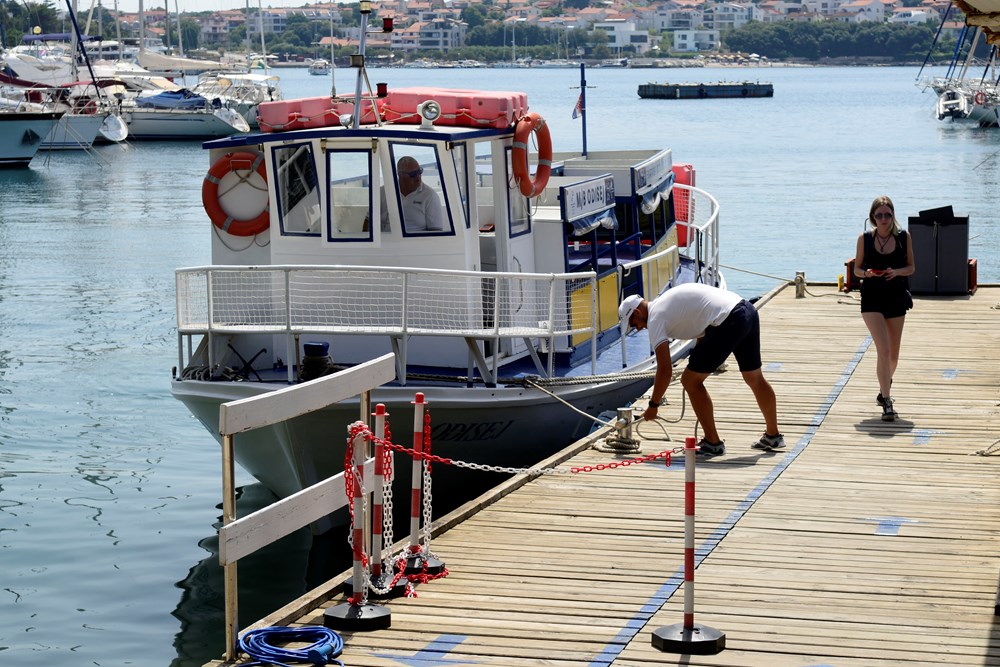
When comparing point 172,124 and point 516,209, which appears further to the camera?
point 172,124

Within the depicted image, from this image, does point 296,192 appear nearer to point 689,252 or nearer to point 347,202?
Answer: point 347,202

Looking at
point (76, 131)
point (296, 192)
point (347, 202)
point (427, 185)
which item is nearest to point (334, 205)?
point (347, 202)

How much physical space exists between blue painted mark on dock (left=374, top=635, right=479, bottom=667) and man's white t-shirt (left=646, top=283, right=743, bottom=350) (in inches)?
136

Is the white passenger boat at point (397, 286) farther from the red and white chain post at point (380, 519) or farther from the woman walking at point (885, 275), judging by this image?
the red and white chain post at point (380, 519)

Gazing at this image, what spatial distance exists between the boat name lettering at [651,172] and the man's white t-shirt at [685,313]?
5517mm

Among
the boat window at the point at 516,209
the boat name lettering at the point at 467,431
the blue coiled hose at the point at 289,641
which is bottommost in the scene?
Answer: the boat name lettering at the point at 467,431

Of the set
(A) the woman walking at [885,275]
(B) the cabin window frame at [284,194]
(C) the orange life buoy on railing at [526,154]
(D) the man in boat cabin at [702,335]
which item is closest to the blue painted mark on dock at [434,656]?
(D) the man in boat cabin at [702,335]

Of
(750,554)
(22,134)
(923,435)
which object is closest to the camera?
(750,554)

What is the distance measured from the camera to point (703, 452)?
11.2 meters

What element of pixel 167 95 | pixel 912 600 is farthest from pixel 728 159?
pixel 912 600

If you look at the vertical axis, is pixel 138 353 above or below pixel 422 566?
below

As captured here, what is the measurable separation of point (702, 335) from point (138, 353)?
13.6 meters

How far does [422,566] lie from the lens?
27.6 ft

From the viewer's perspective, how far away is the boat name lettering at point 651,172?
15.9 meters
